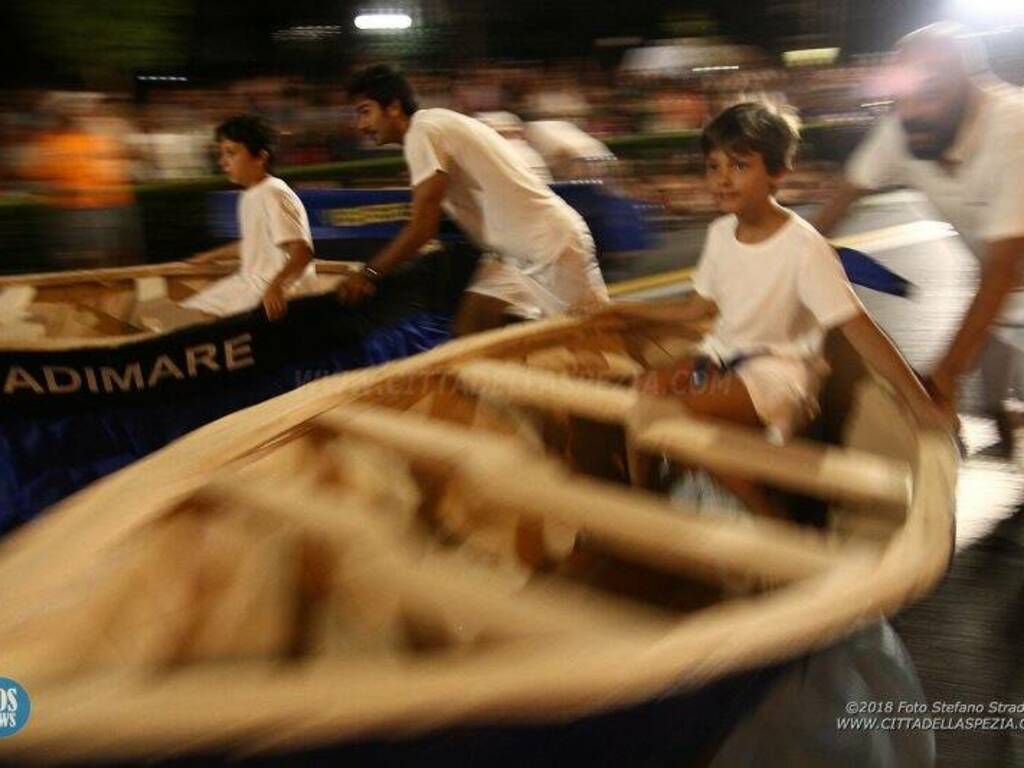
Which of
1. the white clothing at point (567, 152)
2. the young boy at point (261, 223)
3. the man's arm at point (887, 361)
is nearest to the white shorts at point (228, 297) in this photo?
the young boy at point (261, 223)

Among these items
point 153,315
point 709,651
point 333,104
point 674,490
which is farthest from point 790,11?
point 709,651

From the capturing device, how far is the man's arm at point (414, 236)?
3967 mm

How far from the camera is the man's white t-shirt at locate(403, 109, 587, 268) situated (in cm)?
396

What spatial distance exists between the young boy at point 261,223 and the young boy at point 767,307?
1.88 m

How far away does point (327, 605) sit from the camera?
8.04 ft

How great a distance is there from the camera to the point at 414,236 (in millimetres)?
4023

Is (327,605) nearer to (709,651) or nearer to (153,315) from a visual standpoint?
(709,651)

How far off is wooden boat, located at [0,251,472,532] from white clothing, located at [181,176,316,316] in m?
0.32

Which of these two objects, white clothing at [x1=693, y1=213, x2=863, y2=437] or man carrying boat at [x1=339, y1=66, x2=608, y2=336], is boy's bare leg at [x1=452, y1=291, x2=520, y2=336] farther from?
white clothing at [x1=693, y1=213, x2=863, y2=437]

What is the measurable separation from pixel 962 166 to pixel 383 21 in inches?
523

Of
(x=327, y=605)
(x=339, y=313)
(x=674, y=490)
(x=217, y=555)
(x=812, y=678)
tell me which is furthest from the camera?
(x=339, y=313)

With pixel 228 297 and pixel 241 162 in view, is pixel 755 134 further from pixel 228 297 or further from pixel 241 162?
pixel 228 297

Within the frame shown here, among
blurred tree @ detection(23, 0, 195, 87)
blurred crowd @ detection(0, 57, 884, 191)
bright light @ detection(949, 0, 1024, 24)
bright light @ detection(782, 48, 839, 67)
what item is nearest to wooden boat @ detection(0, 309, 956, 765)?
blurred tree @ detection(23, 0, 195, 87)

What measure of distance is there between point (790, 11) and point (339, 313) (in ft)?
63.0
